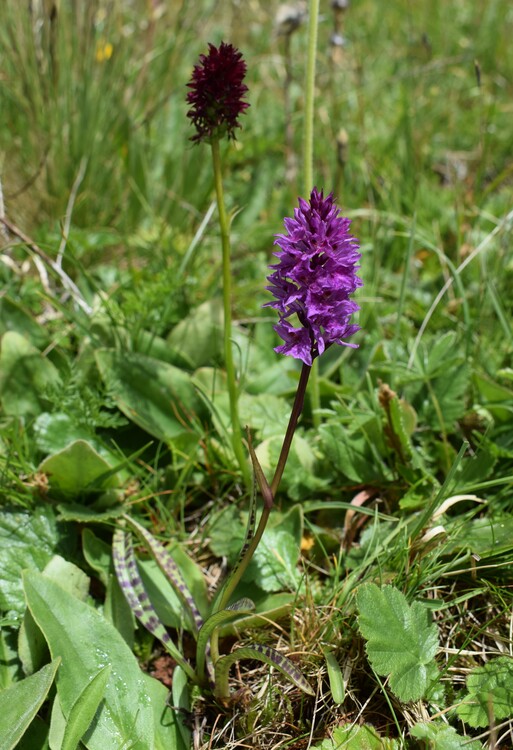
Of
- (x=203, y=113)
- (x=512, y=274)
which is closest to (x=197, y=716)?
(x=203, y=113)

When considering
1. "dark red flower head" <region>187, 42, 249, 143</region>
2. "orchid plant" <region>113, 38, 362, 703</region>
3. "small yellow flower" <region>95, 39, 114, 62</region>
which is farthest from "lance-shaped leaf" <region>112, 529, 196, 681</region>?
"small yellow flower" <region>95, 39, 114, 62</region>

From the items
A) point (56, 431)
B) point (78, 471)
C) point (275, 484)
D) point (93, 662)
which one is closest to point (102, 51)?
point (56, 431)

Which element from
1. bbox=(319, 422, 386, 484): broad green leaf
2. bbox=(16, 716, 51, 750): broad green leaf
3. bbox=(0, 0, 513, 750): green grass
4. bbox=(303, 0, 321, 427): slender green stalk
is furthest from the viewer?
bbox=(319, 422, 386, 484): broad green leaf

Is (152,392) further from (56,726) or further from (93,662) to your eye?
(56,726)

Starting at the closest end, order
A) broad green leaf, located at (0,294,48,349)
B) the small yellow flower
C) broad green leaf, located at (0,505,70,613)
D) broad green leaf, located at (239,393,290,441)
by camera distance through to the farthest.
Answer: broad green leaf, located at (0,505,70,613) → broad green leaf, located at (239,393,290,441) → broad green leaf, located at (0,294,48,349) → the small yellow flower

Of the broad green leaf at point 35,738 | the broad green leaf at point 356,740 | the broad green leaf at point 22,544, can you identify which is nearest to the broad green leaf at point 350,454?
the broad green leaf at point 356,740

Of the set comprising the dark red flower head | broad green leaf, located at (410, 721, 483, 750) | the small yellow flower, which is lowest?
broad green leaf, located at (410, 721, 483, 750)

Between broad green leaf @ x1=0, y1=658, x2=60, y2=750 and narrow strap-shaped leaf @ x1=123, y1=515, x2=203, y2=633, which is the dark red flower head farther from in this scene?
broad green leaf @ x1=0, y1=658, x2=60, y2=750
